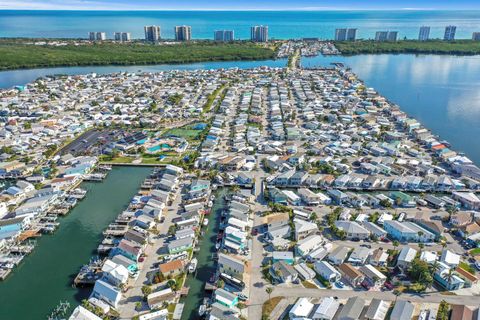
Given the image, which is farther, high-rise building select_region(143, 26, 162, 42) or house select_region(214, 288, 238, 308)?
high-rise building select_region(143, 26, 162, 42)

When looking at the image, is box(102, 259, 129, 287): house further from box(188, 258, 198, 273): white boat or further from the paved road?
the paved road

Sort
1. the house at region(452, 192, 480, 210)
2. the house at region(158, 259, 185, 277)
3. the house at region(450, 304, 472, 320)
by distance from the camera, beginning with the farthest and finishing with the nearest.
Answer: the house at region(452, 192, 480, 210) → the house at region(158, 259, 185, 277) → the house at region(450, 304, 472, 320)

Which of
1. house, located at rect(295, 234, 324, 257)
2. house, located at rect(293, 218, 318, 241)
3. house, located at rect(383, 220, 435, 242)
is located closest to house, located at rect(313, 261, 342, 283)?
house, located at rect(295, 234, 324, 257)

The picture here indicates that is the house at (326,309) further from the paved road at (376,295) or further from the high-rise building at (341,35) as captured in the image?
the high-rise building at (341,35)

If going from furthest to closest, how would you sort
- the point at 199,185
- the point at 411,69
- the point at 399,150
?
1. the point at 411,69
2. the point at 399,150
3. the point at 199,185

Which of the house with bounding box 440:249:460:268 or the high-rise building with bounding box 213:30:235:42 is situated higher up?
the high-rise building with bounding box 213:30:235:42

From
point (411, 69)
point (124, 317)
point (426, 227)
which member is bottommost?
point (124, 317)

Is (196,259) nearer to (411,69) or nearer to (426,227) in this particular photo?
(426,227)

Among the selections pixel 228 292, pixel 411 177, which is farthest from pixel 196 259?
pixel 411 177
